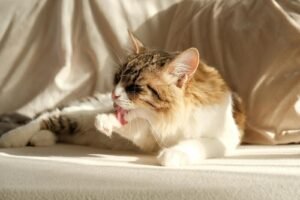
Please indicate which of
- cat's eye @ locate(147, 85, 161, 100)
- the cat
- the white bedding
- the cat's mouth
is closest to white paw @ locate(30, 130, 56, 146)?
the cat

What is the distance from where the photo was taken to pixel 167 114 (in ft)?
4.53

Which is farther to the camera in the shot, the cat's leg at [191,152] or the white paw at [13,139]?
the white paw at [13,139]

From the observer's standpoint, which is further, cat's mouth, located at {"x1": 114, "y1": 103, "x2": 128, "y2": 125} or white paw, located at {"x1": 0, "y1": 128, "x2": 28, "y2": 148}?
white paw, located at {"x1": 0, "y1": 128, "x2": 28, "y2": 148}

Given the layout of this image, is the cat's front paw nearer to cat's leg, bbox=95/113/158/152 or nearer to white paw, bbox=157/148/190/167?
cat's leg, bbox=95/113/158/152

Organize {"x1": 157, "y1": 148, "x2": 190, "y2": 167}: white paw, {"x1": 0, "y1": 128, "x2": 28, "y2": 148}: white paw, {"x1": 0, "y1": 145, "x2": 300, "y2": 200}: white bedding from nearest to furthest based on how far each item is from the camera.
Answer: {"x1": 0, "y1": 145, "x2": 300, "y2": 200}: white bedding, {"x1": 157, "y1": 148, "x2": 190, "y2": 167}: white paw, {"x1": 0, "y1": 128, "x2": 28, "y2": 148}: white paw

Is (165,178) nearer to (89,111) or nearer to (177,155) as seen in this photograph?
(177,155)

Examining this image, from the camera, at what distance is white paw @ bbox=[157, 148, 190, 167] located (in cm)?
127

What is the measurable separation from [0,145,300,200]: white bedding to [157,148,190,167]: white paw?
38 mm

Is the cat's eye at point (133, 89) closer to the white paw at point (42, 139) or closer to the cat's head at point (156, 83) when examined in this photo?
the cat's head at point (156, 83)

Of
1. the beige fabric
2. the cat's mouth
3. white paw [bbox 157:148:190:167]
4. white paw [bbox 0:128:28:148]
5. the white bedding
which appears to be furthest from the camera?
the beige fabric

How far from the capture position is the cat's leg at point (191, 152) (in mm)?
1283

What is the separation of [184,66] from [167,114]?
15 centimetres

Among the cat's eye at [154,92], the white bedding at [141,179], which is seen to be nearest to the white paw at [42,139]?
the white bedding at [141,179]

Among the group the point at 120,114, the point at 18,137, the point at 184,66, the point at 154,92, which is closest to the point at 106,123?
the point at 120,114
